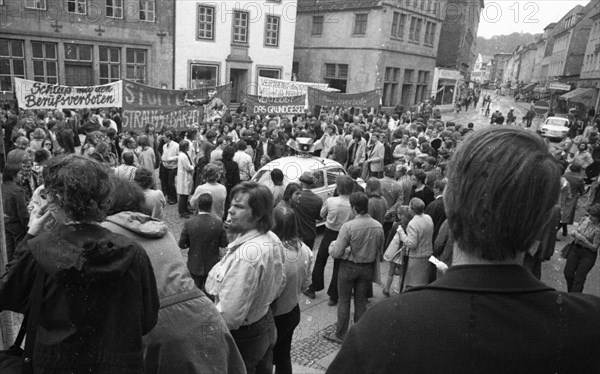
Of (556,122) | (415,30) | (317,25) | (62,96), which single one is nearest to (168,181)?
(62,96)

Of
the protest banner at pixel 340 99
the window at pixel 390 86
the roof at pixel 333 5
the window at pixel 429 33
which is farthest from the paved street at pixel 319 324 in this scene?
the window at pixel 429 33

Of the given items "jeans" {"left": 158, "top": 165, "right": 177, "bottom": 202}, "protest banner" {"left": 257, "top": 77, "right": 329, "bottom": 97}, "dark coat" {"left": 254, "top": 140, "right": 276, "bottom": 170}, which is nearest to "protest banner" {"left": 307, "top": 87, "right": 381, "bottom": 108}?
"protest banner" {"left": 257, "top": 77, "right": 329, "bottom": 97}

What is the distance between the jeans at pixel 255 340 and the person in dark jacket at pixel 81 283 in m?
1.29

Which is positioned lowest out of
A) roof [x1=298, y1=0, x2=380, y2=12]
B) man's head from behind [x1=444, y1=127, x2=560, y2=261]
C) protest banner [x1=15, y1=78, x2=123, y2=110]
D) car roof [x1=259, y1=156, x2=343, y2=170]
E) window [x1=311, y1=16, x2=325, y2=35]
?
car roof [x1=259, y1=156, x2=343, y2=170]

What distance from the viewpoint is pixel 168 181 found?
10.5 meters

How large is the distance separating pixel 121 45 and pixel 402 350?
89.2ft

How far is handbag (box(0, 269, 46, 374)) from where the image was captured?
68.1 inches

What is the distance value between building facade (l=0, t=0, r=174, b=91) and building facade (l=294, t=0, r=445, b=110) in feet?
42.3

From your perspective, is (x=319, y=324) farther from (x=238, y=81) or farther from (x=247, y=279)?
(x=238, y=81)

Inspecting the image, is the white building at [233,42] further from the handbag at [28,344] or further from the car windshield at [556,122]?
the handbag at [28,344]

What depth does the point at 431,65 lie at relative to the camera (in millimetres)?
39969

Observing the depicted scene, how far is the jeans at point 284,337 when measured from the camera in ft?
12.6

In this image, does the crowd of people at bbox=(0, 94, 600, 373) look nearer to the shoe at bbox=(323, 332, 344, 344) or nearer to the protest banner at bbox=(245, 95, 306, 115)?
the shoe at bbox=(323, 332, 344, 344)

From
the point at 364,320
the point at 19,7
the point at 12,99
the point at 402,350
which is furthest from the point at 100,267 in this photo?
the point at 19,7
